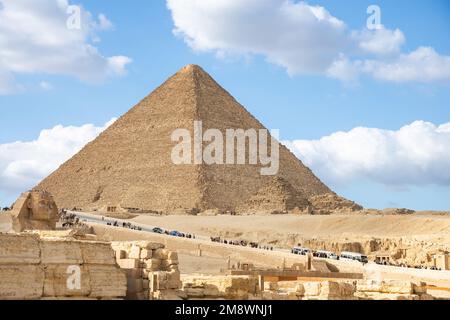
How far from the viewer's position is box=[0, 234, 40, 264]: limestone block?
8.56 metres

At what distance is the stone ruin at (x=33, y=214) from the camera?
1617cm

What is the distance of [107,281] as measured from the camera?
9211 millimetres

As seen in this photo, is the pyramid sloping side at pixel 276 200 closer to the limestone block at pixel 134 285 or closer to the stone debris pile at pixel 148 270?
the stone debris pile at pixel 148 270

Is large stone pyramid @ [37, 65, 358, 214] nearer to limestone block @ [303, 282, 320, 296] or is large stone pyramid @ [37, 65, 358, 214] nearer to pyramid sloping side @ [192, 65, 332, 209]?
pyramid sloping side @ [192, 65, 332, 209]

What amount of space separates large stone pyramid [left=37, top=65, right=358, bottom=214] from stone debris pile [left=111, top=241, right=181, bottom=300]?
111 metres

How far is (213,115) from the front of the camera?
15312 centimetres

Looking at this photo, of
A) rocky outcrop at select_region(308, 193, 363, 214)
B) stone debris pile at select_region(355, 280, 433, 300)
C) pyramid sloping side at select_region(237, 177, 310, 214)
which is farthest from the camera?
pyramid sloping side at select_region(237, 177, 310, 214)

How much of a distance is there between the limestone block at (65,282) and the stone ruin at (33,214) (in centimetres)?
734

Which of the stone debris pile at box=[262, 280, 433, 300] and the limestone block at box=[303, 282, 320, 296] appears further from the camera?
the limestone block at box=[303, 282, 320, 296]

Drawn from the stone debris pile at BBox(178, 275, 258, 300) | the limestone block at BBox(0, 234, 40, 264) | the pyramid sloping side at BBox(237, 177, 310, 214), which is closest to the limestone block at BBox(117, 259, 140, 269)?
the stone debris pile at BBox(178, 275, 258, 300)

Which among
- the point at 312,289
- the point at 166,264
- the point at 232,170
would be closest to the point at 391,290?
the point at 312,289
